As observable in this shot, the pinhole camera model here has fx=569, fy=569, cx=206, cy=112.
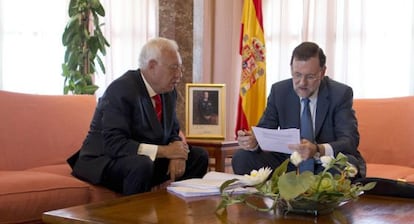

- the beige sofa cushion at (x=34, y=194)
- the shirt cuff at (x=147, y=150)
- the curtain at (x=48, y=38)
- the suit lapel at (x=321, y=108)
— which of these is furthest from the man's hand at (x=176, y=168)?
the curtain at (x=48, y=38)

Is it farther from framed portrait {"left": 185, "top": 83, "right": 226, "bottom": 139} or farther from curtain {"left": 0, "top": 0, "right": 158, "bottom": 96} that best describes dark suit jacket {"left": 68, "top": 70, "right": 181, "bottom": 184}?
curtain {"left": 0, "top": 0, "right": 158, "bottom": 96}

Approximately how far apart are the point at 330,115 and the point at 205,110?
1.13 meters

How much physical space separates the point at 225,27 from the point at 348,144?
2365 mm

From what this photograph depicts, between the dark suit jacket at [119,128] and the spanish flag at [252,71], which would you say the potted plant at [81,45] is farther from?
the dark suit jacket at [119,128]

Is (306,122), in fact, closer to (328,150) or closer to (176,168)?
(328,150)

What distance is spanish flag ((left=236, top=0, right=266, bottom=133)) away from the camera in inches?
172

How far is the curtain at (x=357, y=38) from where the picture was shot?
13.7 ft


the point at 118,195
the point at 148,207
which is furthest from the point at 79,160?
the point at 148,207

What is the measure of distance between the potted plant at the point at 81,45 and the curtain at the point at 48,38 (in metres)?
0.34

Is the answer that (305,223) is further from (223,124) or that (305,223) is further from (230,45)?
(230,45)

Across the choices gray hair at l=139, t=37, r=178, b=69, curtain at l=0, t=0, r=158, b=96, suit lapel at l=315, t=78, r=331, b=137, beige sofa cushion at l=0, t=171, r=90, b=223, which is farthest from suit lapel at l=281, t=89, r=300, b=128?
curtain at l=0, t=0, r=158, b=96

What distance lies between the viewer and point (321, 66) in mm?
2715

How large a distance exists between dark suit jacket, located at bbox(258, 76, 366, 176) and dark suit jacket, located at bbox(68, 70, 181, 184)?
62cm

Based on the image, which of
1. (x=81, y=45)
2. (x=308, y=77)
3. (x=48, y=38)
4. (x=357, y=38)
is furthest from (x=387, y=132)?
(x=48, y=38)
